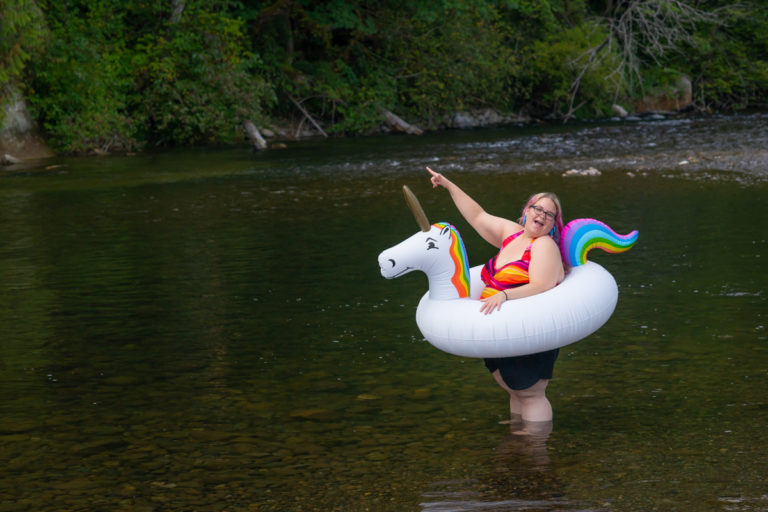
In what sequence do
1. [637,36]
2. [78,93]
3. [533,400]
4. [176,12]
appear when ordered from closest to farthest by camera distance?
[533,400] < [78,93] < [176,12] < [637,36]

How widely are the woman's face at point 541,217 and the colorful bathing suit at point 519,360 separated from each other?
0.20 ft

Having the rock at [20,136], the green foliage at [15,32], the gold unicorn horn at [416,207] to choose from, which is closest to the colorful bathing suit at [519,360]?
the gold unicorn horn at [416,207]

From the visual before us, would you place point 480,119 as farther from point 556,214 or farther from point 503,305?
point 503,305

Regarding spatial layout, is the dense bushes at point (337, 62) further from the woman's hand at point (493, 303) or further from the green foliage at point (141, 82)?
the woman's hand at point (493, 303)

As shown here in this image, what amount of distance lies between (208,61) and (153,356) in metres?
23.0

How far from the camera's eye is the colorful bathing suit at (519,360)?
530 centimetres

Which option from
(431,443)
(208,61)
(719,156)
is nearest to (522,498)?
Result: (431,443)

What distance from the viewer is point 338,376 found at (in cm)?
670

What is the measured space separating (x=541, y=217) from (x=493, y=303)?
50cm

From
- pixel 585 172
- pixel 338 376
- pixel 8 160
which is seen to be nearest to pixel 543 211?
pixel 338 376

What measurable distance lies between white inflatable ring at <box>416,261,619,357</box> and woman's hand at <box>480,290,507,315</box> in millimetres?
25

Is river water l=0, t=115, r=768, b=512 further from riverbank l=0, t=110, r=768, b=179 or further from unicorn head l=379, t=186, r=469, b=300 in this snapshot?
riverbank l=0, t=110, r=768, b=179

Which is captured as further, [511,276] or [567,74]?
[567,74]

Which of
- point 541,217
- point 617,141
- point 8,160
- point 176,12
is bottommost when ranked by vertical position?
point 8,160
